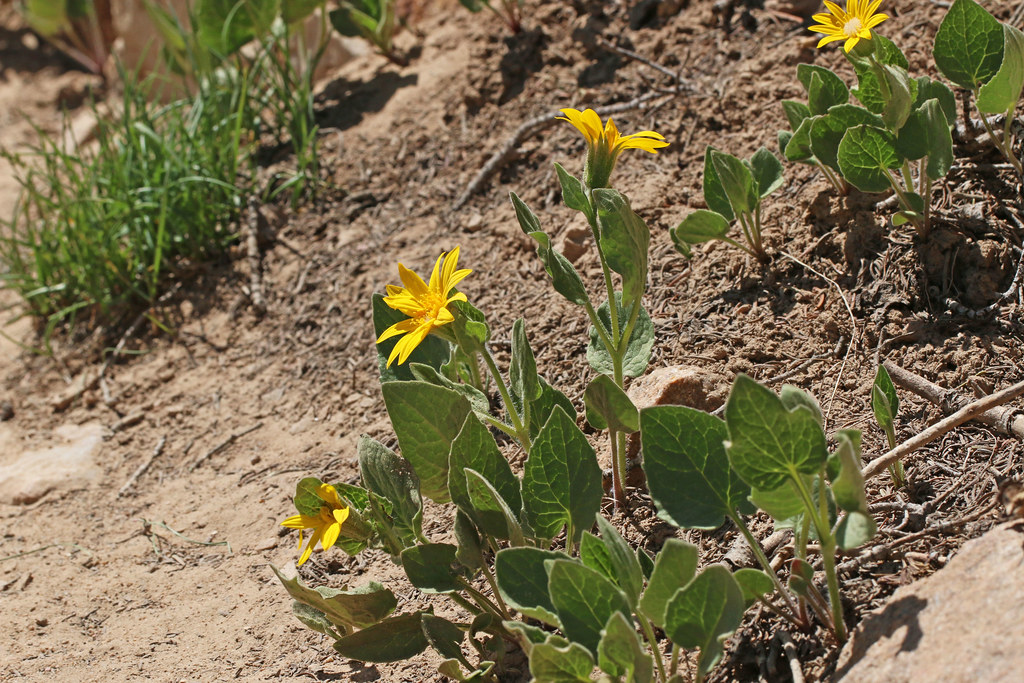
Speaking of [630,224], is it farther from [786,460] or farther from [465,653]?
[465,653]

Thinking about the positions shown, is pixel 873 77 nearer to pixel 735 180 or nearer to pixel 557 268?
pixel 735 180

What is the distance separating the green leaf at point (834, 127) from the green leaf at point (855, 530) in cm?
104

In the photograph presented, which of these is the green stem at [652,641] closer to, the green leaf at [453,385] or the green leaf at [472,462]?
the green leaf at [472,462]

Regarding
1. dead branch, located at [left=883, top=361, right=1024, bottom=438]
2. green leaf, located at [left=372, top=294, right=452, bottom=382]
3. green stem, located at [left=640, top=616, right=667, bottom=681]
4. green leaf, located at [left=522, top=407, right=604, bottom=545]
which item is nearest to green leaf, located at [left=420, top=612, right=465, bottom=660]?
green leaf, located at [left=522, top=407, right=604, bottom=545]

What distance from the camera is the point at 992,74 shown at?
202 cm

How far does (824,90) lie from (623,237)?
0.89m

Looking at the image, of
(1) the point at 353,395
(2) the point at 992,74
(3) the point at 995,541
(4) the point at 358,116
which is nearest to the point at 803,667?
(3) the point at 995,541

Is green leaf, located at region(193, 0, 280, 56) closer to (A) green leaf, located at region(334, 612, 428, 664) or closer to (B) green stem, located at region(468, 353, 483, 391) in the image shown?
(B) green stem, located at region(468, 353, 483, 391)

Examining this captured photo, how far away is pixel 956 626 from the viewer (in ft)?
4.18

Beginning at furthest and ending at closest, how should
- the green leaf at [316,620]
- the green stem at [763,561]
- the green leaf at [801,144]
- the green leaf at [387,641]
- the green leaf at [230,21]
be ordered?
the green leaf at [230,21] < the green leaf at [801,144] < the green leaf at [316,620] < the green leaf at [387,641] < the green stem at [763,561]

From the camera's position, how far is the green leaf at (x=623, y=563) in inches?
54.9

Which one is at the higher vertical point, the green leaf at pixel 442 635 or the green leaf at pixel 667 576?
the green leaf at pixel 667 576

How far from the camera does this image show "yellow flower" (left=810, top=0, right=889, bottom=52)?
1918 mm

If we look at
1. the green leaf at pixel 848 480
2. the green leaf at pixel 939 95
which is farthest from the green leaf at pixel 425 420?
the green leaf at pixel 939 95
